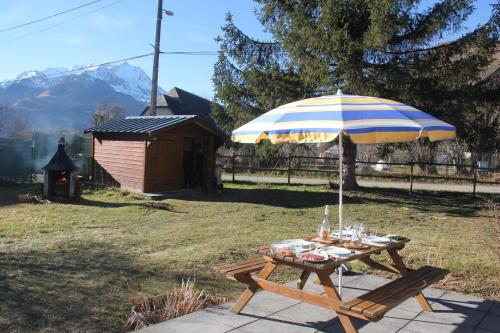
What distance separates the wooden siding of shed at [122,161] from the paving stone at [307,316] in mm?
10411

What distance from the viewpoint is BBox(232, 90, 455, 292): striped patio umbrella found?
3.88 metres

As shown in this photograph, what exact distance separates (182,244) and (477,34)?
12920 millimetres

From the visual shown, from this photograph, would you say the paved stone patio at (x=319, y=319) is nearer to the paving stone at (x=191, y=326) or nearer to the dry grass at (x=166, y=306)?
the paving stone at (x=191, y=326)

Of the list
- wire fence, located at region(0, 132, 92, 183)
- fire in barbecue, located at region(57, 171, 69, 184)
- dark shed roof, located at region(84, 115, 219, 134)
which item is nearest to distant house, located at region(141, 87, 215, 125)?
wire fence, located at region(0, 132, 92, 183)

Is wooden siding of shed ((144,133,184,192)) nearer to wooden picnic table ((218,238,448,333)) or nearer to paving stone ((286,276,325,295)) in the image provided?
paving stone ((286,276,325,295))

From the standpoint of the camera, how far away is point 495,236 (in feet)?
19.9

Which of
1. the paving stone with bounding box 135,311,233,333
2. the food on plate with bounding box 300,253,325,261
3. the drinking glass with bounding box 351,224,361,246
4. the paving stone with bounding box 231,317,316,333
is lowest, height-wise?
the paving stone with bounding box 231,317,316,333

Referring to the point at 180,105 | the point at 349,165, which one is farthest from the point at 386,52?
the point at 180,105

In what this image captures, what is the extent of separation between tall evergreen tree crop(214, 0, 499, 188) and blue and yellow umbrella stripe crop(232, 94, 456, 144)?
1045 cm

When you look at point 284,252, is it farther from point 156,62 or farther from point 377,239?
point 156,62

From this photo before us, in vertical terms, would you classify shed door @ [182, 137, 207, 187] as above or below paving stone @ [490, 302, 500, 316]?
above

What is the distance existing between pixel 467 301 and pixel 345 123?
2.88 m

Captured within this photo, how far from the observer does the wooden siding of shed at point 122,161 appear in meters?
14.7

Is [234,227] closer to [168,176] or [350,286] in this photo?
[350,286]
